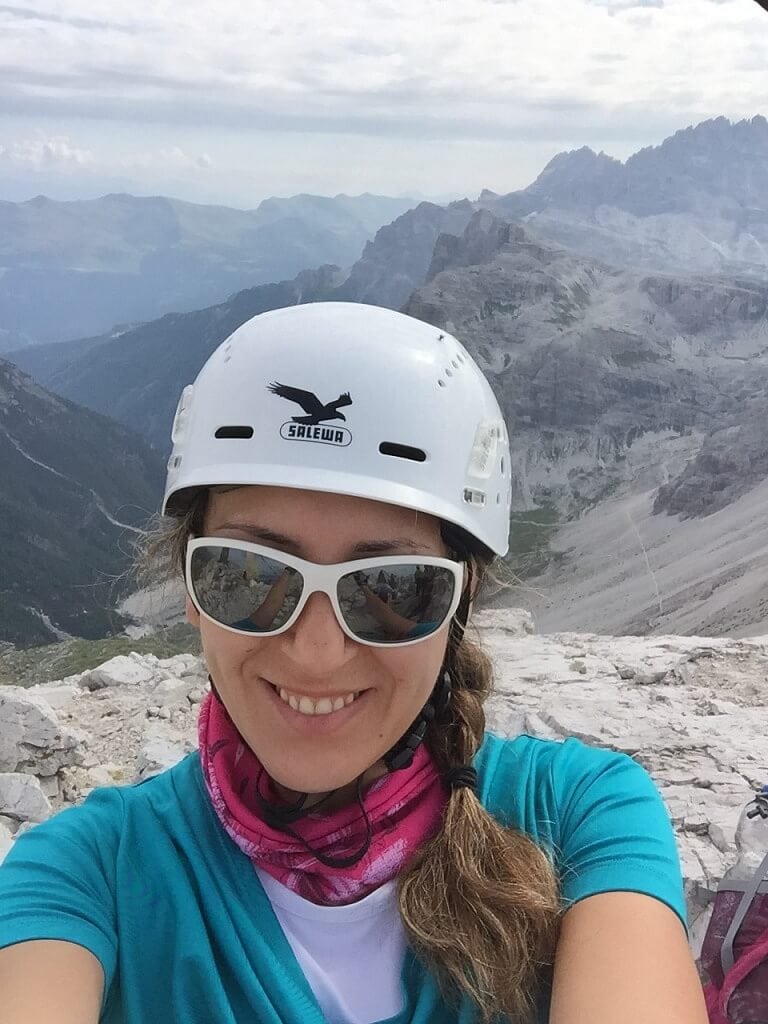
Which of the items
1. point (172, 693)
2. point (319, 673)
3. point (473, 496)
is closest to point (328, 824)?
point (319, 673)

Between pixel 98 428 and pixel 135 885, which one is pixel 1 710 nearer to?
pixel 135 885

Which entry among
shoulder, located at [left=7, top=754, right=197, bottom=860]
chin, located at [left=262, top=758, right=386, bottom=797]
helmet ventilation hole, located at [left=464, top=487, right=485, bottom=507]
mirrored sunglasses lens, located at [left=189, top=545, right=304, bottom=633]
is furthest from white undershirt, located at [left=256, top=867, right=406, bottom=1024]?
helmet ventilation hole, located at [left=464, top=487, right=485, bottom=507]

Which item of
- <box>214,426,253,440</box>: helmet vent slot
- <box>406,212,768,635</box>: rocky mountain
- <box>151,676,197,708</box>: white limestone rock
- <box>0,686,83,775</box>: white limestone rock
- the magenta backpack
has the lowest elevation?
<box>406,212,768,635</box>: rocky mountain

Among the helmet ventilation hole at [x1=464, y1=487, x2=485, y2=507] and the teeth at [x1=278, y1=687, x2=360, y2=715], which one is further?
the helmet ventilation hole at [x1=464, y1=487, x2=485, y2=507]

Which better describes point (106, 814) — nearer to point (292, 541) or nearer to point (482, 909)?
point (292, 541)

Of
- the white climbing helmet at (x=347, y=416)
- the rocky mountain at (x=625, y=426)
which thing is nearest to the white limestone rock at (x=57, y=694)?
the white climbing helmet at (x=347, y=416)

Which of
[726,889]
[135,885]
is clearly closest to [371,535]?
[135,885]

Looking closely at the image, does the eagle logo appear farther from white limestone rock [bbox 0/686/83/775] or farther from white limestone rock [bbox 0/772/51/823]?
white limestone rock [bbox 0/686/83/775]
